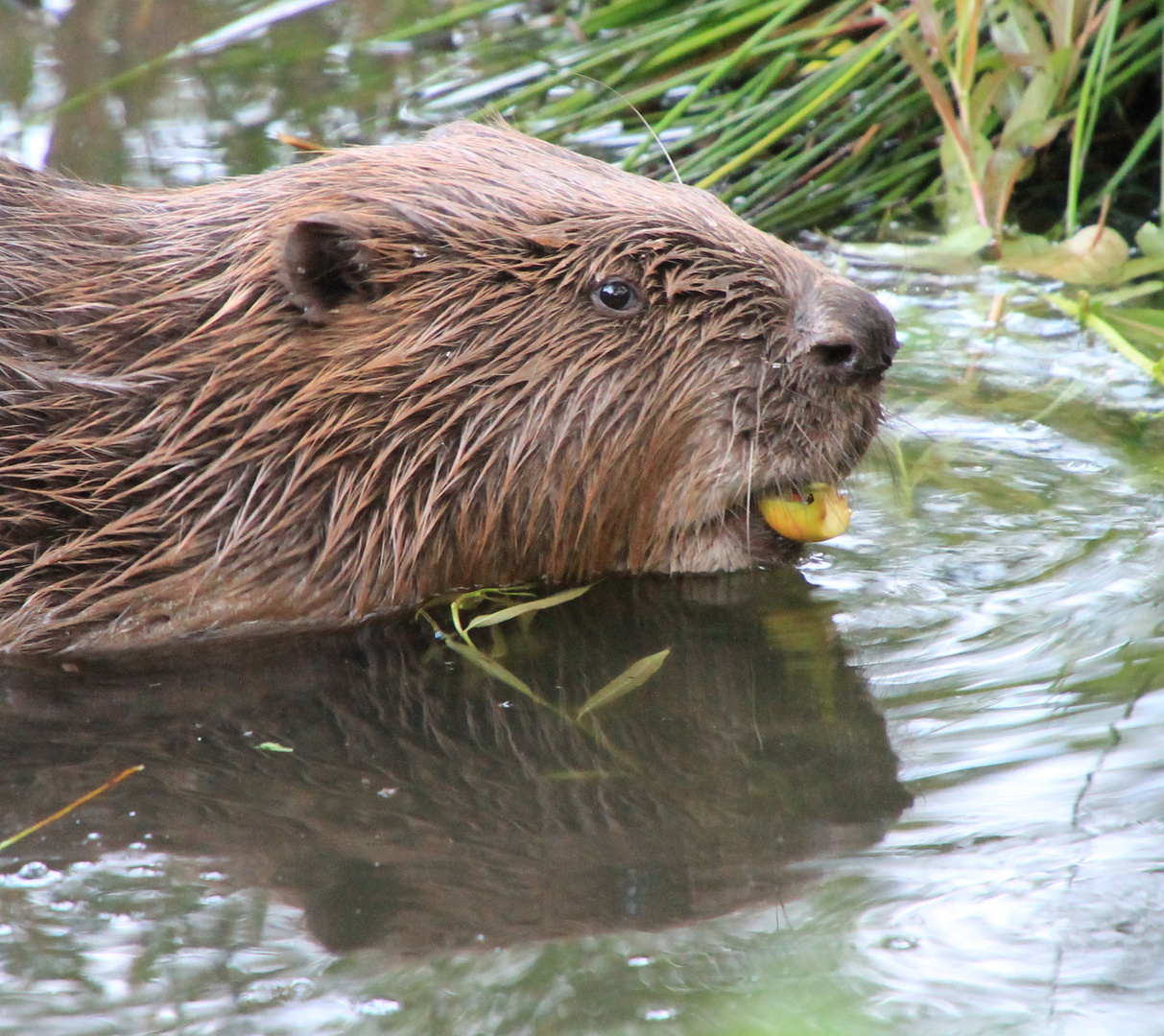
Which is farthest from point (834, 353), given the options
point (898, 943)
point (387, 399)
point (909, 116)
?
point (909, 116)

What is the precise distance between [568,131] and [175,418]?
2598 millimetres

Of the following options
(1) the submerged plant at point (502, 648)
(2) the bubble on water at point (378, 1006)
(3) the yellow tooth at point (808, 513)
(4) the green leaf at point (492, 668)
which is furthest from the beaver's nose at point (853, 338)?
(2) the bubble on water at point (378, 1006)

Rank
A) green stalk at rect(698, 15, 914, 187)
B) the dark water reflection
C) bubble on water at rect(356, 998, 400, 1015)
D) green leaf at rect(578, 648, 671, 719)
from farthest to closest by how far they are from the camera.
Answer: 1. green stalk at rect(698, 15, 914, 187)
2. green leaf at rect(578, 648, 671, 719)
3. the dark water reflection
4. bubble on water at rect(356, 998, 400, 1015)

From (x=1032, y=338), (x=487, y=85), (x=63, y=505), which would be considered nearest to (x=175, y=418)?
(x=63, y=505)

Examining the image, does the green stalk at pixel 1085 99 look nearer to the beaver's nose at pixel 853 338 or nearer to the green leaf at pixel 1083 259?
the green leaf at pixel 1083 259

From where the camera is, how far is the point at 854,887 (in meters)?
2.09

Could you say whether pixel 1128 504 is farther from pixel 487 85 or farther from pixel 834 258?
pixel 487 85

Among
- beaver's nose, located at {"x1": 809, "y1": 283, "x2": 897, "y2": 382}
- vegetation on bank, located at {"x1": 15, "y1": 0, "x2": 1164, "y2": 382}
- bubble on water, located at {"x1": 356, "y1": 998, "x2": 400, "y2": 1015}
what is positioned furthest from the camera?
vegetation on bank, located at {"x1": 15, "y1": 0, "x2": 1164, "y2": 382}

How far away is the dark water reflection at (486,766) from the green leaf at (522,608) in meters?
0.03

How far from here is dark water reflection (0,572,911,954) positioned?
2.16m

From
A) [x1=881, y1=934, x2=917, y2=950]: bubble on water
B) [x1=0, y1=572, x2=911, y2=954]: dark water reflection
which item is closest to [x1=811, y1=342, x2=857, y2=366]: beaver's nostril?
[x1=0, y1=572, x2=911, y2=954]: dark water reflection

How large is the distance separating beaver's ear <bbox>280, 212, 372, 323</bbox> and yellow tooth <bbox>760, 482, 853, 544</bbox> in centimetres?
89

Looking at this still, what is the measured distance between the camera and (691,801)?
93.7 inches

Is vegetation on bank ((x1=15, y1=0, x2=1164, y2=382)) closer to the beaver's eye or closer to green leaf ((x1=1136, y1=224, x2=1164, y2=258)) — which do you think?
green leaf ((x1=1136, y1=224, x2=1164, y2=258))
